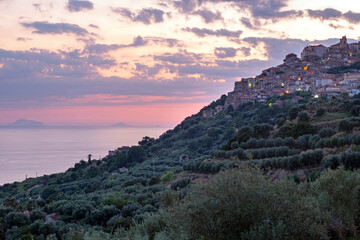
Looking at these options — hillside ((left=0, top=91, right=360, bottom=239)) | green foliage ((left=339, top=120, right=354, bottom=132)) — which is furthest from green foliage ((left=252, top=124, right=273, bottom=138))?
green foliage ((left=339, top=120, right=354, bottom=132))

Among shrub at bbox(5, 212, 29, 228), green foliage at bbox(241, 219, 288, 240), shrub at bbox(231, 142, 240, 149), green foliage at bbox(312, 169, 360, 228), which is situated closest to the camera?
green foliage at bbox(241, 219, 288, 240)

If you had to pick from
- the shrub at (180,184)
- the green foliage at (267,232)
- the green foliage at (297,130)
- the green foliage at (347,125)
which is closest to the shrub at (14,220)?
the shrub at (180,184)

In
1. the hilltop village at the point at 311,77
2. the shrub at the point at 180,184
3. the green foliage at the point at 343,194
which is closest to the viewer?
the green foliage at the point at 343,194

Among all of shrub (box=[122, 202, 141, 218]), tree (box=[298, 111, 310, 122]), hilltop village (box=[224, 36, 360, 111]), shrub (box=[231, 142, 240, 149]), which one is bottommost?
shrub (box=[122, 202, 141, 218])

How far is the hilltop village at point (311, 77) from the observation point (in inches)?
2758

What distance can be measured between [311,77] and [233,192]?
77712mm

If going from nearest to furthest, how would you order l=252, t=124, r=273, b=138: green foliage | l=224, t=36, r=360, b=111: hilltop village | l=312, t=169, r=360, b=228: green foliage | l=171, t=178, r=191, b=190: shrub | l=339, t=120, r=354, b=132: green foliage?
l=312, t=169, r=360, b=228: green foliage, l=339, t=120, r=354, b=132: green foliage, l=171, t=178, r=191, b=190: shrub, l=252, t=124, r=273, b=138: green foliage, l=224, t=36, r=360, b=111: hilltop village

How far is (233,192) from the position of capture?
736 centimetres

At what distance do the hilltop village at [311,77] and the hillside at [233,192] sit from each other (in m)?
7.91

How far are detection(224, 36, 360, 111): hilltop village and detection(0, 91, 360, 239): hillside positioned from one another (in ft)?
26.0

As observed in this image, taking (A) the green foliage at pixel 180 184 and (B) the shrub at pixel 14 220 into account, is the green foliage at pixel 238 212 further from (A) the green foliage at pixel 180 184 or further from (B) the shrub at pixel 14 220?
(A) the green foliage at pixel 180 184

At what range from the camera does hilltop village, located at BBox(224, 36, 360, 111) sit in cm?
7006

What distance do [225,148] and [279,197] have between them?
30.8m

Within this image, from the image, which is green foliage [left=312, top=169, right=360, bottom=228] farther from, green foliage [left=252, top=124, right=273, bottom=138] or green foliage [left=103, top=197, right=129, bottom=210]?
green foliage [left=252, top=124, right=273, bottom=138]
